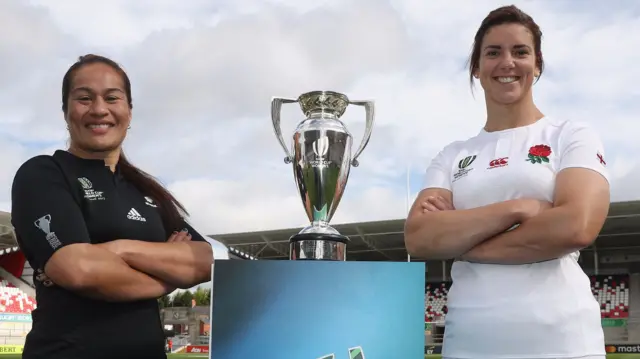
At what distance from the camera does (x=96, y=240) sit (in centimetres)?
156

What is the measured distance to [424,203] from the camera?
167 cm

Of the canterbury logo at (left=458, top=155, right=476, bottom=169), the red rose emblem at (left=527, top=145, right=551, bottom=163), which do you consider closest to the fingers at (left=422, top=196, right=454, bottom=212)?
→ the canterbury logo at (left=458, top=155, right=476, bottom=169)

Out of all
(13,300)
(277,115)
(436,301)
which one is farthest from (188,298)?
(277,115)

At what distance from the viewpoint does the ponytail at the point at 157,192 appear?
1725 millimetres

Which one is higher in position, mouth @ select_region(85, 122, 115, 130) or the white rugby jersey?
mouth @ select_region(85, 122, 115, 130)

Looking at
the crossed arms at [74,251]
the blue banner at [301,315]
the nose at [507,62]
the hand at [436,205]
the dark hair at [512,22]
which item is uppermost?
the dark hair at [512,22]

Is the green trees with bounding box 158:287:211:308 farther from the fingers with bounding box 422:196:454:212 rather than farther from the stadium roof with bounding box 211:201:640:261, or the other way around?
the fingers with bounding box 422:196:454:212

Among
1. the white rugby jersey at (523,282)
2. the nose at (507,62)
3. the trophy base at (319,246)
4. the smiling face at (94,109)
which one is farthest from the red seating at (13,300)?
the nose at (507,62)

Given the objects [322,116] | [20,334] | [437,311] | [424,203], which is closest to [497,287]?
[424,203]

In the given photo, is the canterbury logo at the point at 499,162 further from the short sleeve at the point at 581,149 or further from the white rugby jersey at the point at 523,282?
the short sleeve at the point at 581,149

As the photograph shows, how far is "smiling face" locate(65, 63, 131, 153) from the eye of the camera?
1.60 metres

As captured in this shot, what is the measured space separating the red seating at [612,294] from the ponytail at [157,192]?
21.1 meters

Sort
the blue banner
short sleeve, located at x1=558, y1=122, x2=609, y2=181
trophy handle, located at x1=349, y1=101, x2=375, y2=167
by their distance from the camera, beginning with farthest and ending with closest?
1. trophy handle, located at x1=349, y1=101, x2=375, y2=167
2. short sleeve, located at x1=558, y1=122, x2=609, y2=181
3. the blue banner

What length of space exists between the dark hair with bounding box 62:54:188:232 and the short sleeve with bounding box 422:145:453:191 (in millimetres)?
756
